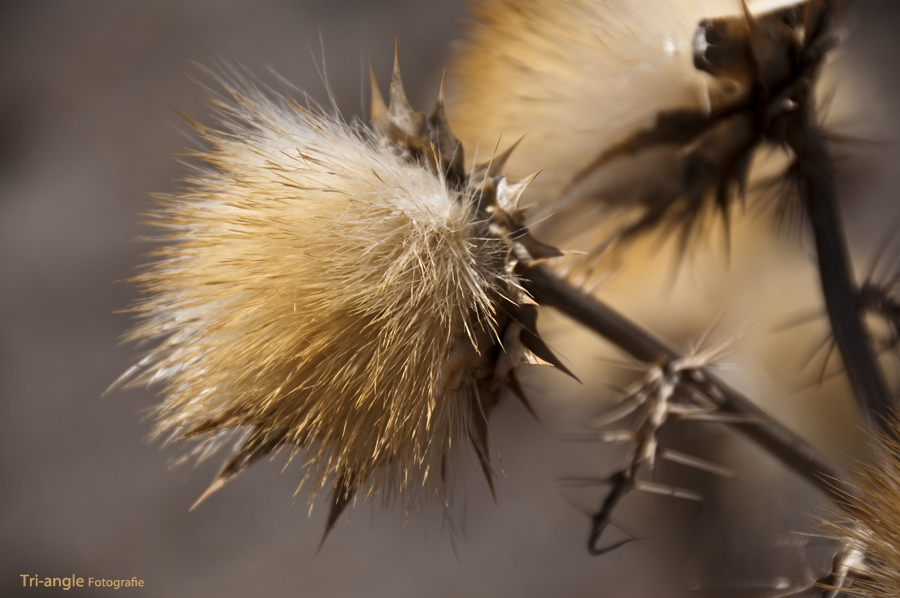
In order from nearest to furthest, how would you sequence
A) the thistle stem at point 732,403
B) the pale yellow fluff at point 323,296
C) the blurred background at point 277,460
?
the pale yellow fluff at point 323,296
the thistle stem at point 732,403
the blurred background at point 277,460

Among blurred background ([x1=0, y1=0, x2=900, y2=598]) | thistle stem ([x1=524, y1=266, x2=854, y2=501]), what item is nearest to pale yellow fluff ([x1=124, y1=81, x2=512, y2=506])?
thistle stem ([x1=524, y1=266, x2=854, y2=501])

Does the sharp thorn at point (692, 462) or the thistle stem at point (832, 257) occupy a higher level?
the thistle stem at point (832, 257)

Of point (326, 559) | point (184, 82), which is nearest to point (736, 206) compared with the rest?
point (326, 559)

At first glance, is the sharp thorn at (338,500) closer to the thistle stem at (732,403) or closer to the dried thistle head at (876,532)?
the thistle stem at (732,403)

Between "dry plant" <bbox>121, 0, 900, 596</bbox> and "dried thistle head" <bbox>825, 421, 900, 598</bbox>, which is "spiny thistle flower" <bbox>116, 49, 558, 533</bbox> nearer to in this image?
"dry plant" <bbox>121, 0, 900, 596</bbox>

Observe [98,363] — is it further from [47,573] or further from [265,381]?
[265,381]

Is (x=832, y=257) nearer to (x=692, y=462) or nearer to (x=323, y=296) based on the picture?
(x=692, y=462)

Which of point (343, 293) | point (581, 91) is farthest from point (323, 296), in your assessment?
point (581, 91)

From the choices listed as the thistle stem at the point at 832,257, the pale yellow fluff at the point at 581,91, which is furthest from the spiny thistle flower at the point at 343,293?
the thistle stem at the point at 832,257
